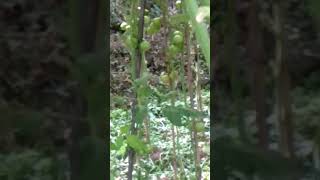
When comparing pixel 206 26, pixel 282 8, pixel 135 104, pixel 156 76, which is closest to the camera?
pixel 282 8

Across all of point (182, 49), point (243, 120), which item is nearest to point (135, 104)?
point (182, 49)

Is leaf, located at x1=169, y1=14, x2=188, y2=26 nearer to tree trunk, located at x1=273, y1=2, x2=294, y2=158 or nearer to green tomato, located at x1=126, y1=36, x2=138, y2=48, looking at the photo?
green tomato, located at x1=126, y1=36, x2=138, y2=48

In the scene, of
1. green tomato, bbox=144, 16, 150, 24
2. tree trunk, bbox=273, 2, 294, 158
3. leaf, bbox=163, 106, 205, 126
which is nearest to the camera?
tree trunk, bbox=273, 2, 294, 158

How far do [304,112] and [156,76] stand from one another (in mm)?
583

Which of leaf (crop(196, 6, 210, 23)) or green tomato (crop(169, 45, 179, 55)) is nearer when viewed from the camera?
leaf (crop(196, 6, 210, 23))

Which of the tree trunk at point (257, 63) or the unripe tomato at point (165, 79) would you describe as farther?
the unripe tomato at point (165, 79)

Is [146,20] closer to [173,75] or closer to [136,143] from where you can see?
[173,75]

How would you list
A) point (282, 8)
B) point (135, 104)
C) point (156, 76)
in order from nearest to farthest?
point (282, 8) → point (135, 104) → point (156, 76)

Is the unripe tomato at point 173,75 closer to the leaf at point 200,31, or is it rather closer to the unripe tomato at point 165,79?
the unripe tomato at point 165,79

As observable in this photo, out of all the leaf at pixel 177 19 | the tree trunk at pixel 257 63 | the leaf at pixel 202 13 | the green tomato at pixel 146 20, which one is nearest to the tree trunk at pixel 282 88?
the tree trunk at pixel 257 63

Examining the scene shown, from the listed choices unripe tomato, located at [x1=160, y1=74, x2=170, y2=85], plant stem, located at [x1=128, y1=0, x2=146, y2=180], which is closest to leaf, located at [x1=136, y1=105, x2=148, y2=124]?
plant stem, located at [x1=128, y1=0, x2=146, y2=180]

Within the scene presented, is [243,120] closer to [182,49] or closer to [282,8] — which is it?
[282,8]

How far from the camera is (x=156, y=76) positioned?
134 cm

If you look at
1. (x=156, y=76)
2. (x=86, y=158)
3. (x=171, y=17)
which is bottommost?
(x=86, y=158)
